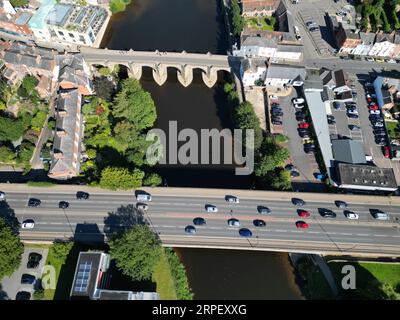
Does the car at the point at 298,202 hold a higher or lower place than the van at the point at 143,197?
higher

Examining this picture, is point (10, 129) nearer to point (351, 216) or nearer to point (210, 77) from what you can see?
point (210, 77)

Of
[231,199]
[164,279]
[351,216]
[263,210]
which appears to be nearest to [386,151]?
[351,216]

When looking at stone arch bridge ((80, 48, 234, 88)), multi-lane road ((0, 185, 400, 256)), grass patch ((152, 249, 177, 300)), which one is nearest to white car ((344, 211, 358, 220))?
multi-lane road ((0, 185, 400, 256))

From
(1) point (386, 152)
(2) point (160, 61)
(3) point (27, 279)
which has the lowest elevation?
(3) point (27, 279)

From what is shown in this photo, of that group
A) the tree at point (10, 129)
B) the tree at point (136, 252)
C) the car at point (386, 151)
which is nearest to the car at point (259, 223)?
the tree at point (136, 252)

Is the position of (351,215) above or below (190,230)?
above

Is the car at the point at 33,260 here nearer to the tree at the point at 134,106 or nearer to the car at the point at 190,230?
the car at the point at 190,230

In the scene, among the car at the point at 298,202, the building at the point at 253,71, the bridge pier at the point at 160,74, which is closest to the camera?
the car at the point at 298,202
